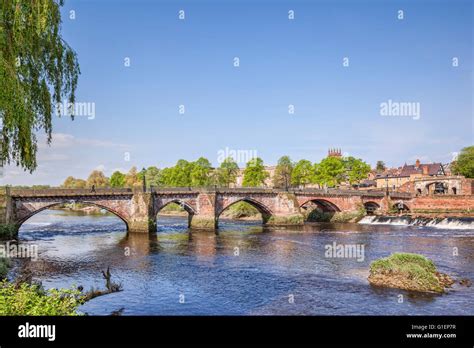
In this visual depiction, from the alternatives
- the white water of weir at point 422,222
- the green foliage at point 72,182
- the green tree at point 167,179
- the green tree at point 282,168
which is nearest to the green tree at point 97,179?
the green foliage at point 72,182

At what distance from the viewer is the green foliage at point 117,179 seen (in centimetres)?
16204

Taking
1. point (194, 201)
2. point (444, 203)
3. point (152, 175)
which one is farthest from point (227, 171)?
point (444, 203)

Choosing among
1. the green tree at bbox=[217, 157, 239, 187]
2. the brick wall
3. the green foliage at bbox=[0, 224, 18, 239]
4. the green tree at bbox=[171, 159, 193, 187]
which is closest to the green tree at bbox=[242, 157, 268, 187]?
the green tree at bbox=[217, 157, 239, 187]

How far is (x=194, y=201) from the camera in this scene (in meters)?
72.1

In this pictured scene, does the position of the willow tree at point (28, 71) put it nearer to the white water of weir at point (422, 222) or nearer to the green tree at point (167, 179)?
the white water of weir at point (422, 222)

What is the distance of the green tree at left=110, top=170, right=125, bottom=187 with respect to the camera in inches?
6379

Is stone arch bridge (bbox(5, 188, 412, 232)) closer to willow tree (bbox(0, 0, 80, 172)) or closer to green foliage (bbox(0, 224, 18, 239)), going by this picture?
green foliage (bbox(0, 224, 18, 239))

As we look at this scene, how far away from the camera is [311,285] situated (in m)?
30.1

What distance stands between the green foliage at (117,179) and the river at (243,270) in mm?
99164

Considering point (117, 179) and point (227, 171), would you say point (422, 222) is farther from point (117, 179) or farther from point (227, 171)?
point (117, 179)

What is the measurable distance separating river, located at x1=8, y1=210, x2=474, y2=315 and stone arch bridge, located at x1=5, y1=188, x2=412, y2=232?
4.15m

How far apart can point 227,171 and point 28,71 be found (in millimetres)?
103425
